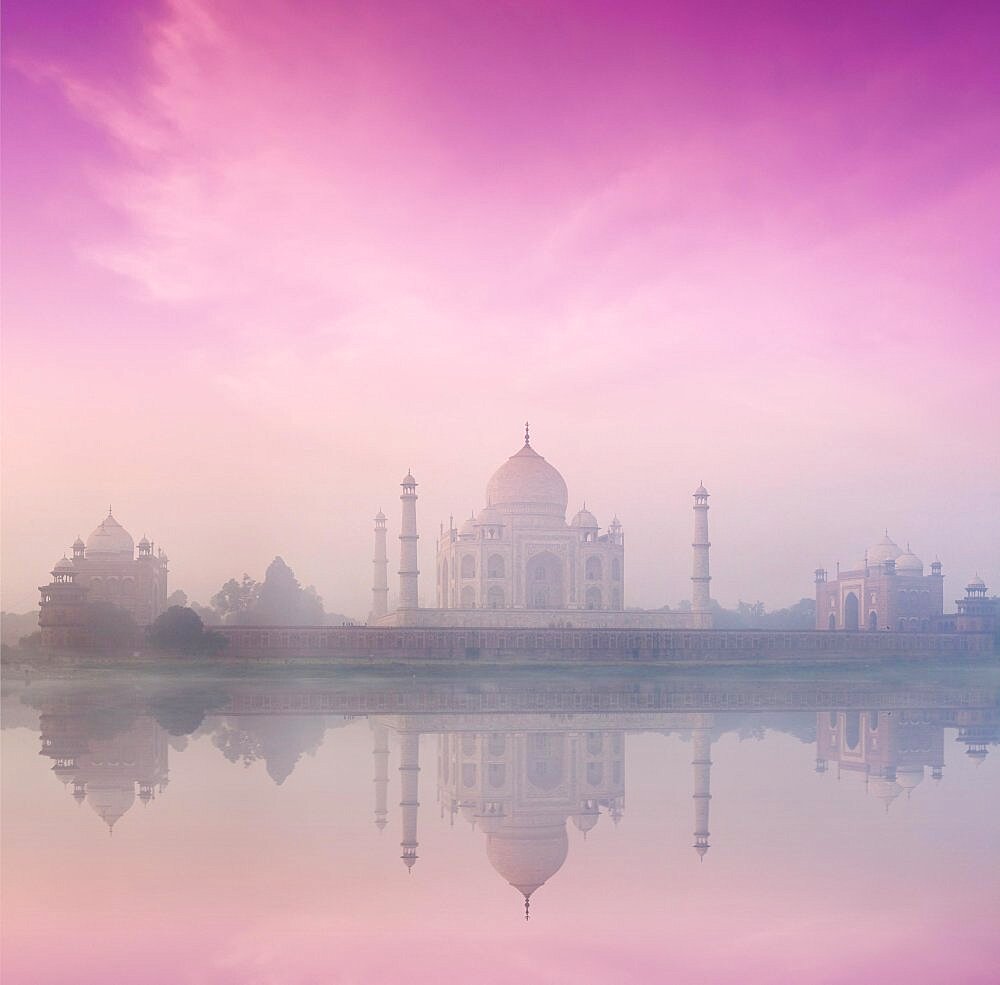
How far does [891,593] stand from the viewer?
5262 cm

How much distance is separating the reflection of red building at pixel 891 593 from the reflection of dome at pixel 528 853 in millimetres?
43904

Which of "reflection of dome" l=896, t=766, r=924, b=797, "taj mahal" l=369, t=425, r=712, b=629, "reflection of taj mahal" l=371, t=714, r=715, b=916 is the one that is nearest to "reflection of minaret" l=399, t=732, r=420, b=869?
"reflection of taj mahal" l=371, t=714, r=715, b=916

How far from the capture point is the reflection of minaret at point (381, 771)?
11343mm

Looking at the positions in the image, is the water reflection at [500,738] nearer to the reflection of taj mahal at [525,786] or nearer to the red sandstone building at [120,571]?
the reflection of taj mahal at [525,786]

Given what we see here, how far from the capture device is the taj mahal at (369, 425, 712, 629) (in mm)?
46812

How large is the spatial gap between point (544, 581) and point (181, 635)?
17858mm

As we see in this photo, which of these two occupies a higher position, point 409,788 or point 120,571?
point 120,571

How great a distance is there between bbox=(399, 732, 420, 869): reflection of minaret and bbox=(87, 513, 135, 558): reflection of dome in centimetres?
3459

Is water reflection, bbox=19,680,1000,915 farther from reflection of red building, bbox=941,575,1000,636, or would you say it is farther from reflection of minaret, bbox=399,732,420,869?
reflection of red building, bbox=941,575,1000,636

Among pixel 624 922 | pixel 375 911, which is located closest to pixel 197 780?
pixel 375 911

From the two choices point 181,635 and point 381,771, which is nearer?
point 381,771

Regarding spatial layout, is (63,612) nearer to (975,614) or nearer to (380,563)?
(380,563)

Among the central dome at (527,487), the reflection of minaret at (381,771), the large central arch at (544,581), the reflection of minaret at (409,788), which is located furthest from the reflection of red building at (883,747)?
the central dome at (527,487)

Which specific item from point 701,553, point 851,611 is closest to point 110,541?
point 701,553
